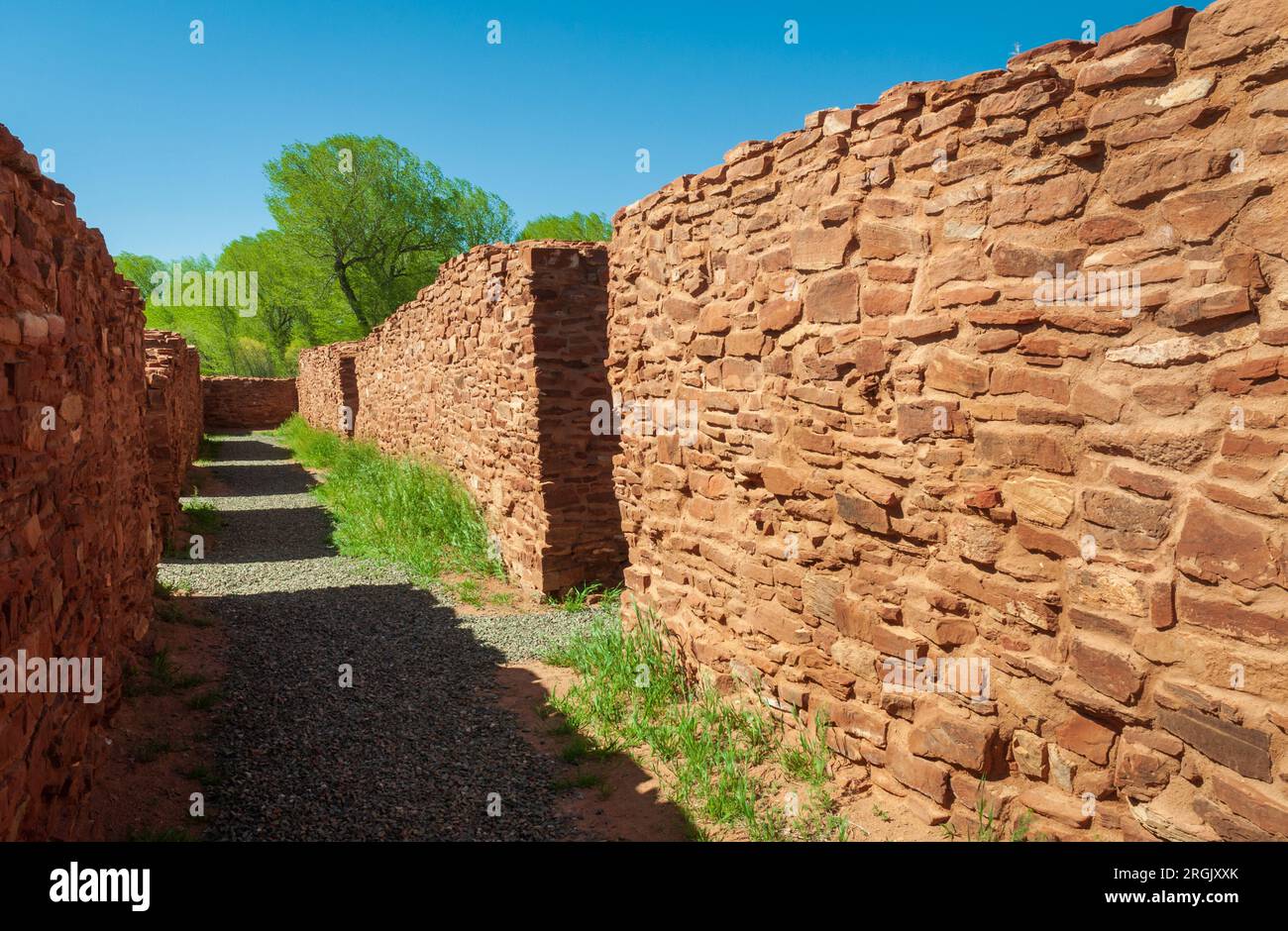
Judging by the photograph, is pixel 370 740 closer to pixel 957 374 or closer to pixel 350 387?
pixel 957 374

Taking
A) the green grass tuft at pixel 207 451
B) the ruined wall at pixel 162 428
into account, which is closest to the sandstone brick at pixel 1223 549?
the ruined wall at pixel 162 428

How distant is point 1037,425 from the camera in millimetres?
2660

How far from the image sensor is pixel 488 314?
742 centimetres

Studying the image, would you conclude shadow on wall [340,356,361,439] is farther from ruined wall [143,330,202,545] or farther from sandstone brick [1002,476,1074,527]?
Answer: sandstone brick [1002,476,1074,527]

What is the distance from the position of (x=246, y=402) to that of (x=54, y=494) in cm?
2367

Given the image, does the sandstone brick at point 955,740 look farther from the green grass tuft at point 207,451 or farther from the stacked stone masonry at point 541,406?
the green grass tuft at point 207,451

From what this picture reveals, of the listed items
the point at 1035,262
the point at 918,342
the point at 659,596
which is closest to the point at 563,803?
the point at 659,596

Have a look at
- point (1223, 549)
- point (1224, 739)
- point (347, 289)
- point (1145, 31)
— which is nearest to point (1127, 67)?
point (1145, 31)

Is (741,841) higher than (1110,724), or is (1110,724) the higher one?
(1110,724)

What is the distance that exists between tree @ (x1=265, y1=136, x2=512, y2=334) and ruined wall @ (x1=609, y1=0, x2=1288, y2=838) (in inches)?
988

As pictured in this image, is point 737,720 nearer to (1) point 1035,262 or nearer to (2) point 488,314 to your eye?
(1) point 1035,262

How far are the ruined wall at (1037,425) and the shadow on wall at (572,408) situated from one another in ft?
8.64
